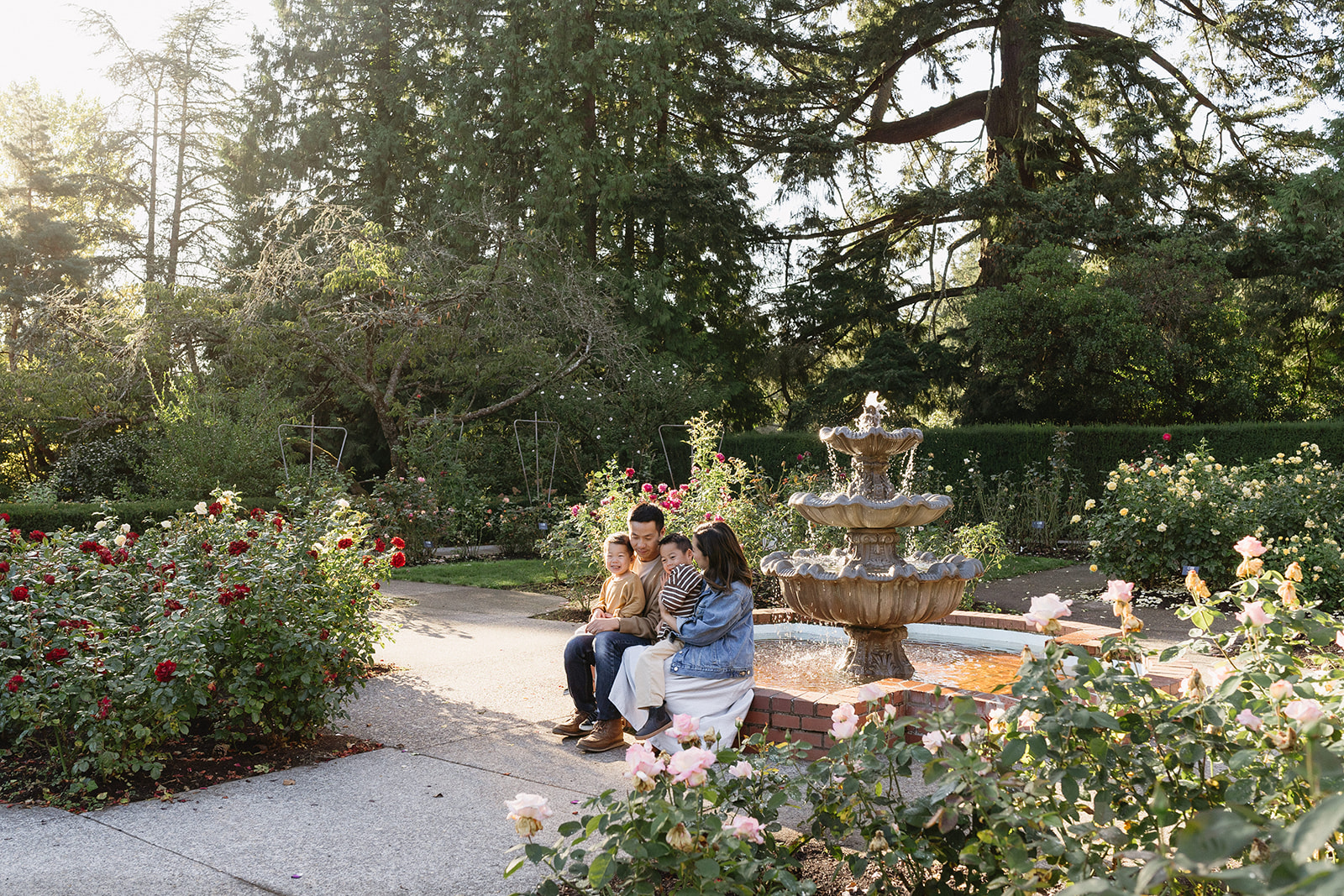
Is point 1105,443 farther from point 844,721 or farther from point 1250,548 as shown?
point 844,721

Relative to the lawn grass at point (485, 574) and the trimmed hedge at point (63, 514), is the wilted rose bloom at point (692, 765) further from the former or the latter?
the trimmed hedge at point (63, 514)

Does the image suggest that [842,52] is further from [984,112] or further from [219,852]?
[219,852]

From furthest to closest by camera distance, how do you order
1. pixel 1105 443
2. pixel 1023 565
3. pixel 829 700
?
pixel 1105 443 < pixel 1023 565 < pixel 829 700

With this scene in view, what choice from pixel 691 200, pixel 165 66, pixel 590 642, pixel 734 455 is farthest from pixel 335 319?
pixel 165 66

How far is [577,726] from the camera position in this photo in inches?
192

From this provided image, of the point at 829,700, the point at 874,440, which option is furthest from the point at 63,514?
the point at 829,700

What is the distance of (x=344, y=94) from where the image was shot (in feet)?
78.5

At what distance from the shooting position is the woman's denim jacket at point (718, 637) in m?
4.46

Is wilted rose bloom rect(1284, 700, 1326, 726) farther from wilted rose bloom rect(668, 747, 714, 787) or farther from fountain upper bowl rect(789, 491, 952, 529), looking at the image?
fountain upper bowl rect(789, 491, 952, 529)

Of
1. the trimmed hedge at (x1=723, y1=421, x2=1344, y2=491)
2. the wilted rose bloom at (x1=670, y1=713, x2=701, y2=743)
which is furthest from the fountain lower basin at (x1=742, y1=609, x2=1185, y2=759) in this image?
the trimmed hedge at (x1=723, y1=421, x2=1344, y2=491)

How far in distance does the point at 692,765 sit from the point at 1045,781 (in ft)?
2.66

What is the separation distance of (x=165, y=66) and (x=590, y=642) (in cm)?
2837

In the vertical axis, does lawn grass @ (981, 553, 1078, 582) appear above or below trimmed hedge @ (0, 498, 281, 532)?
below

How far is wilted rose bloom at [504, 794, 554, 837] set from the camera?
215 cm
